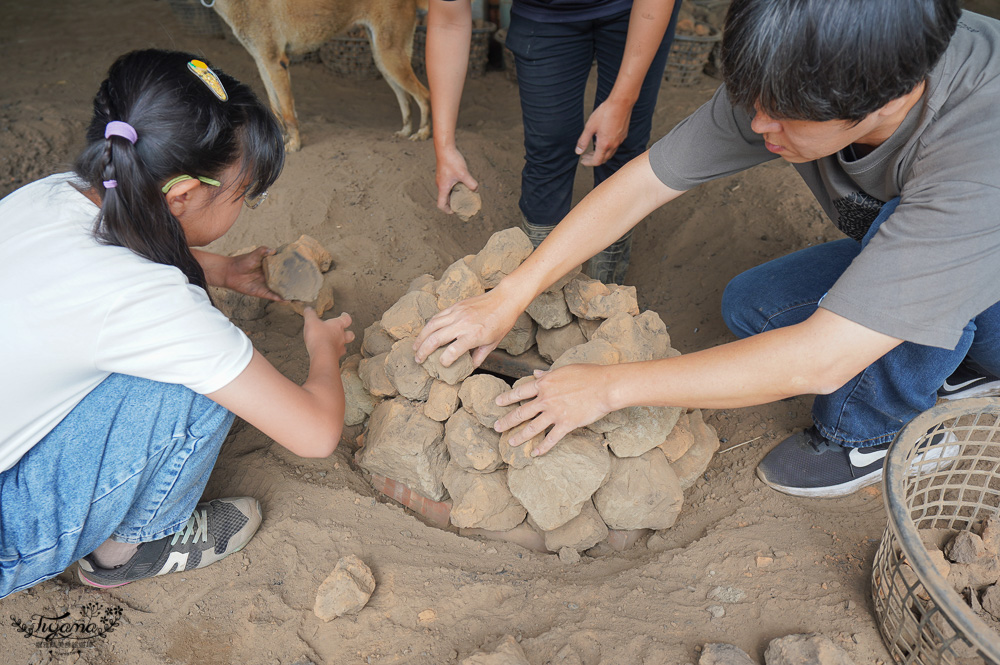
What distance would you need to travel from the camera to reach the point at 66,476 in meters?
1.52

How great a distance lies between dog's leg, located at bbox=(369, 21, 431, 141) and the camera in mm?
4223

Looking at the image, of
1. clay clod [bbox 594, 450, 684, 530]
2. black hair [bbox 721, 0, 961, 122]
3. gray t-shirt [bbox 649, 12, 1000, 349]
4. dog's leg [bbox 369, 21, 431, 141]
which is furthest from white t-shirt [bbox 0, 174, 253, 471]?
dog's leg [bbox 369, 21, 431, 141]

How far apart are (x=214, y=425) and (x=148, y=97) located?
2.53 ft

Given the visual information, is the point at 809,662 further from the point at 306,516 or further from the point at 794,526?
the point at 306,516

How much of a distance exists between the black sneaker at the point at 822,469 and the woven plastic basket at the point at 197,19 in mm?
6038

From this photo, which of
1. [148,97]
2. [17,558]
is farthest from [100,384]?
[148,97]

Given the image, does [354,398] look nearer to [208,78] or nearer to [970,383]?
[208,78]

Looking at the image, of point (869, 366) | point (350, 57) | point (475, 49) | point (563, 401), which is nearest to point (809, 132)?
point (563, 401)

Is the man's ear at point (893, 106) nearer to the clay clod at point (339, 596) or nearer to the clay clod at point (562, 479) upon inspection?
the clay clod at point (562, 479)

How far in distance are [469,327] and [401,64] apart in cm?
317

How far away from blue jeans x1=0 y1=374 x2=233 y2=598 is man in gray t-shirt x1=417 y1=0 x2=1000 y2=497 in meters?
0.66

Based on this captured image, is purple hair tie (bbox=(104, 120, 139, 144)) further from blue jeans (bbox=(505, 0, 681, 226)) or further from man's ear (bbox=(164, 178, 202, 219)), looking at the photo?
blue jeans (bbox=(505, 0, 681, 226))

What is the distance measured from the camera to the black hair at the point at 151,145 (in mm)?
1348

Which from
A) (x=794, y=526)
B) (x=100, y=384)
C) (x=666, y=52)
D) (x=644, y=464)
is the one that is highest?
(x=666, y=52)
